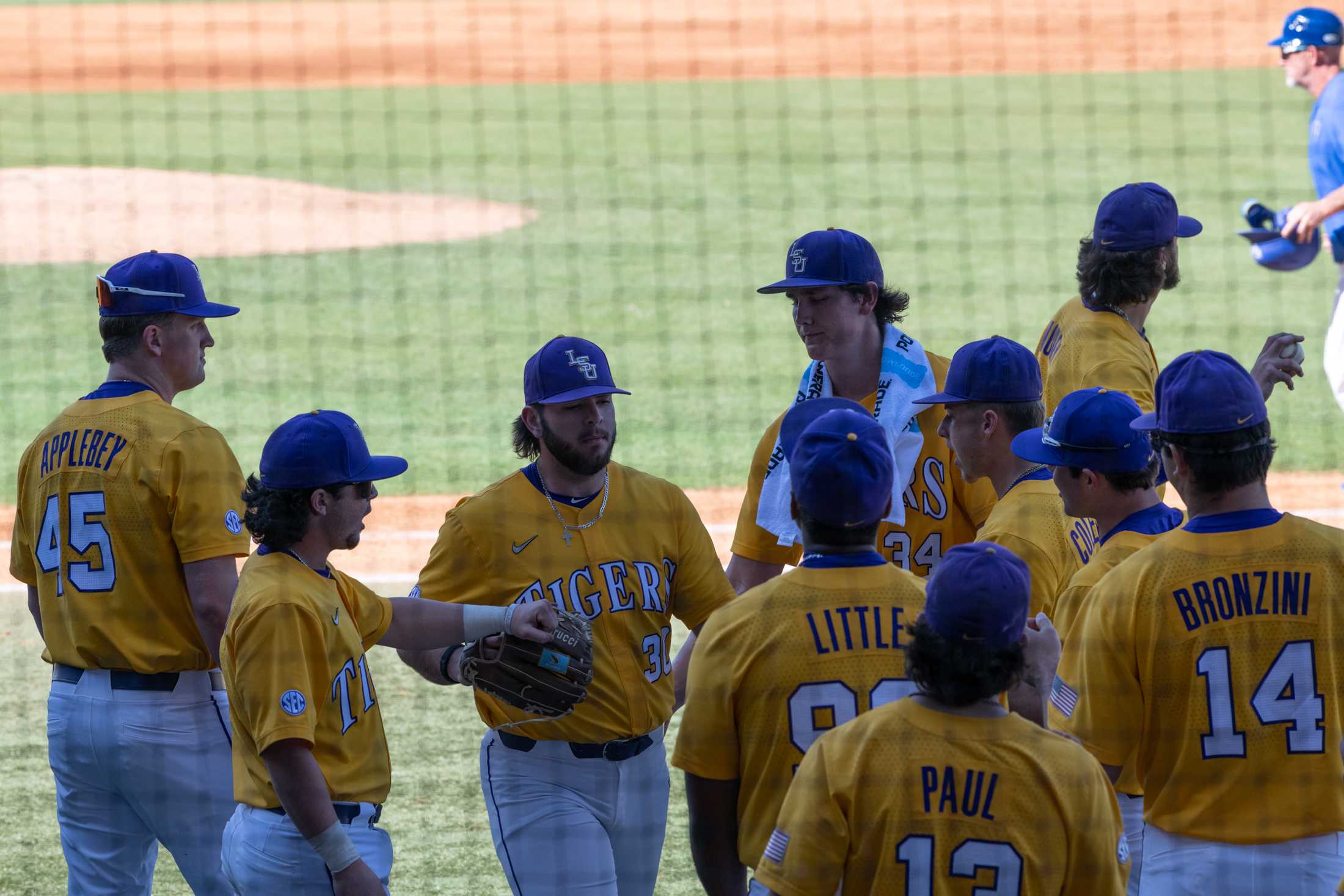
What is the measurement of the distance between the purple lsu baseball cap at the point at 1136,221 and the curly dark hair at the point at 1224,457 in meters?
1.60

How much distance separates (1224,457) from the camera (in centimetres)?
280

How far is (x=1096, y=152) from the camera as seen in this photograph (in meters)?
18.2

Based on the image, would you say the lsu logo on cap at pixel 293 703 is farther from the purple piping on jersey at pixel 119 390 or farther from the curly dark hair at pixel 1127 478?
the curly dark hair at pixel 1127 478

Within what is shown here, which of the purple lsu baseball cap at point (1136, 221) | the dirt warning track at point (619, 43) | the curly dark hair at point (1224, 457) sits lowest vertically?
the curly dark hair at point (1224, 457)

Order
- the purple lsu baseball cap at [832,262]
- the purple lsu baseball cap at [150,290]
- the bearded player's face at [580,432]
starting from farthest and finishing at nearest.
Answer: the purple lsu baseball cap at [832,262], the purple lsu baseball cap at [150,290], the bearded player's face at [580,432]

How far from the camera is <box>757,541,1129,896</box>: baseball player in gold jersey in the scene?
2324 mm

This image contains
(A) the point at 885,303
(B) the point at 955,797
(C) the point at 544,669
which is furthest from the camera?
(A) the point at 885,303

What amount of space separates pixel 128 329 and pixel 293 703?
1.25m

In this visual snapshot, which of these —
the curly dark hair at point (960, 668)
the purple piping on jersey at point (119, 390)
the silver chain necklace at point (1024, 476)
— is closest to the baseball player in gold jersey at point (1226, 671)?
the curly dark hair at point (960, 668)

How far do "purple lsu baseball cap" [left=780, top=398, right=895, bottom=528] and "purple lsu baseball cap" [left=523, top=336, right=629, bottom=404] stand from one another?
3.07ft

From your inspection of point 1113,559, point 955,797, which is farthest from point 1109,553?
point 955,797

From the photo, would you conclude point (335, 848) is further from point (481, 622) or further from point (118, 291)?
point (118, 291)

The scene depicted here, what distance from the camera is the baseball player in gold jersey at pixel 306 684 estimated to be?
9.71ft

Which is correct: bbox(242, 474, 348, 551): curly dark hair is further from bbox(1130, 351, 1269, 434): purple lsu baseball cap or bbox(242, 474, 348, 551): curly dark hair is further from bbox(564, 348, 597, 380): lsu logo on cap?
bbox(1130, 351, 1269, 434): purple lsu baseball cap
